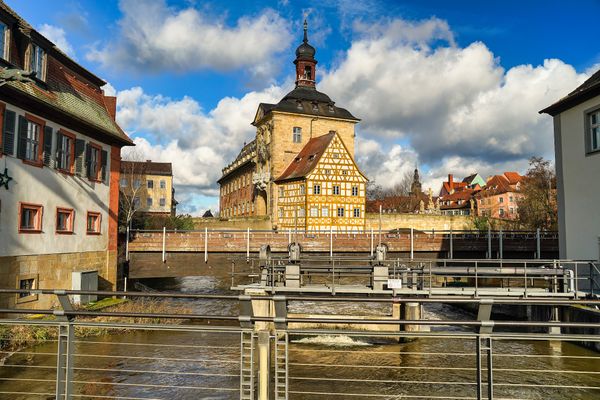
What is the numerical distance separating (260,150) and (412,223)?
19.9 metres

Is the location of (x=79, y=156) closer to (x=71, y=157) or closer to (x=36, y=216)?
(x=71, y=157)

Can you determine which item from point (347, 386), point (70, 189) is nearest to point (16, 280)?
point (70, 189)

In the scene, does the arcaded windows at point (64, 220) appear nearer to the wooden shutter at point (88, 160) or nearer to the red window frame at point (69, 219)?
the red window frame at point (69, 219)

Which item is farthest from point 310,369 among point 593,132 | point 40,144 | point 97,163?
point 97,163

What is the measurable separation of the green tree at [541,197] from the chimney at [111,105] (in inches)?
1570

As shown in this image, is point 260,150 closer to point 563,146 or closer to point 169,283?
point 169,283

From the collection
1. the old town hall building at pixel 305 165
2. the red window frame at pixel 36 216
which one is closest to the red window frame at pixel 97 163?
the red window frame at pixel 36 216

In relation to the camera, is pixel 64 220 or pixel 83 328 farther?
pixel 64 220

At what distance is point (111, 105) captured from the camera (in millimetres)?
27562

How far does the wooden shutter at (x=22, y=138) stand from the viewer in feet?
60.5

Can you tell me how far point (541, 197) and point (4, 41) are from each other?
1828 inches

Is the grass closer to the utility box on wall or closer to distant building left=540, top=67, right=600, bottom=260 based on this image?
the utility box on wall

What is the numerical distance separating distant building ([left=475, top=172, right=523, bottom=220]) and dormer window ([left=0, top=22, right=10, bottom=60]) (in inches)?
3412

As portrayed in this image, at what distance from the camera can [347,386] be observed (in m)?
12.1
